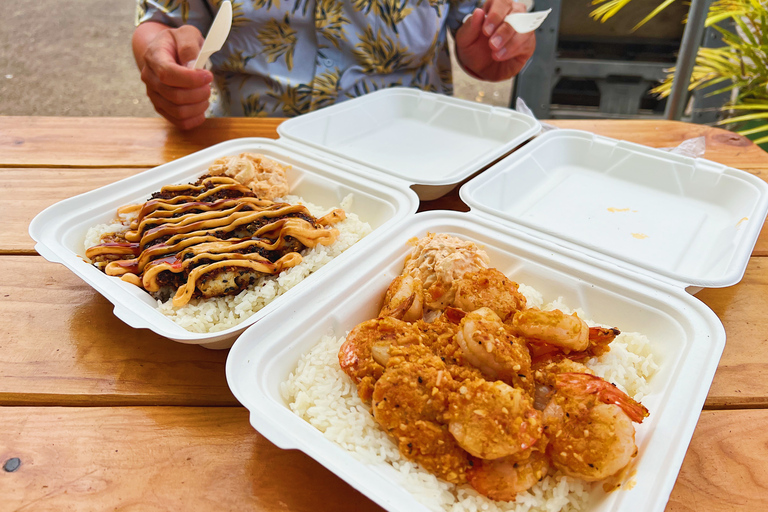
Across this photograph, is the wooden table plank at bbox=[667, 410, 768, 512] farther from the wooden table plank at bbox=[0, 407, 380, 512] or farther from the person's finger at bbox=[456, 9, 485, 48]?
the person's finger at bbox=[456, 9, 485, 48]

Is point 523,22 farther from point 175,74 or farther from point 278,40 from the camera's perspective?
point 175,74

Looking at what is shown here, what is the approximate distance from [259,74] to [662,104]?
3627mm

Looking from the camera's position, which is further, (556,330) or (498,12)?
(498,12)

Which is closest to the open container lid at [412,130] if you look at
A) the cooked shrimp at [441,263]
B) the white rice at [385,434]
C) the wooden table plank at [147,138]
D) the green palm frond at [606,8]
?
the wooden table plank at [147,138]

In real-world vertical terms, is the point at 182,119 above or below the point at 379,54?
below

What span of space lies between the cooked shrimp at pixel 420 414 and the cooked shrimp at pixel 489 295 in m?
0.27

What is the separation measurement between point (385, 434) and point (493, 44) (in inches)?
85.2

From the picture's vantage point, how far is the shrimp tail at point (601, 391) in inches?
39.1

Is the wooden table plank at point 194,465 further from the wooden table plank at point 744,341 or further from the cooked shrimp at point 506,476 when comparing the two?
the cooked shrimp at point 506,476

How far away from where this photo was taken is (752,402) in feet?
3.81

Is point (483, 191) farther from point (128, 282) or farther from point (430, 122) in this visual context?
point (128, 282)

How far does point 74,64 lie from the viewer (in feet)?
20.8

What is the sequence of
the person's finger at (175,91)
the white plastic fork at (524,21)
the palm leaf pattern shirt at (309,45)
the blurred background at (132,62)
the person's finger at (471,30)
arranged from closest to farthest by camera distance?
the person's finger at (175,91) < the white plastic fork at (524,21) < the palm leaf pattern shirt at (309,45) < the person's finger at (471,30) < the blurred background at (132,62)

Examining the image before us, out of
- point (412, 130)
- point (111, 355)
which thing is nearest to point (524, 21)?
point (412, 130)
